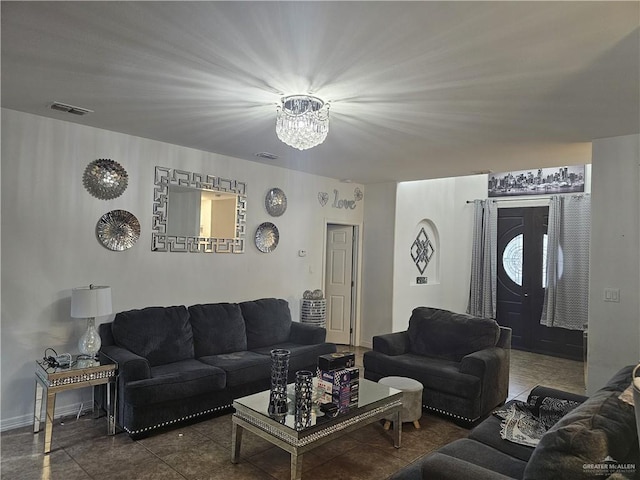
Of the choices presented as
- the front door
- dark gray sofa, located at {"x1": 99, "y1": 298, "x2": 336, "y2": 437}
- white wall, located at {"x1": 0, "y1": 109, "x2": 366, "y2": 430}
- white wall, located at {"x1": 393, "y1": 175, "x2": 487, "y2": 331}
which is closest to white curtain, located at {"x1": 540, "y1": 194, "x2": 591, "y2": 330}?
the front door

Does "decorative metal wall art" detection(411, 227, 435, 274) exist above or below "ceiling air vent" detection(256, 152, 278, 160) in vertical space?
below

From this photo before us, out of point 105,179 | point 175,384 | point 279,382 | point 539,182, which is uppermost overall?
point 539,182

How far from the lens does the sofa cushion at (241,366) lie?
3.72 m

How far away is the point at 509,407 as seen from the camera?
9.24 feet

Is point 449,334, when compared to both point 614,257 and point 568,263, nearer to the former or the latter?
point 614,257

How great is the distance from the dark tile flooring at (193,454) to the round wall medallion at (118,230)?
1.60 meters

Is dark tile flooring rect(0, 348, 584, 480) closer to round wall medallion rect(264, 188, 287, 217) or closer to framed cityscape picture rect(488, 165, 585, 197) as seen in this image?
round wall medallion rect(264, 188, 287, 217)

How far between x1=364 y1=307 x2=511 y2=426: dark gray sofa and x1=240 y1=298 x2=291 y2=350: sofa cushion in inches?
44.4

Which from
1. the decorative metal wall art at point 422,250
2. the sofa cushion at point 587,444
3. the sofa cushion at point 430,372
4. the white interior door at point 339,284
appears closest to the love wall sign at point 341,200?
the white interior door at point 339,284

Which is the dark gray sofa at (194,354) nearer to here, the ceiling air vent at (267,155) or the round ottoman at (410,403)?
the round ottoman at (410,403)

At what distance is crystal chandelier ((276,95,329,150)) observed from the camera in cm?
280

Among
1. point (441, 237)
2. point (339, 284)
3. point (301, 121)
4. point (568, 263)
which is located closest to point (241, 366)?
point (301, 121)

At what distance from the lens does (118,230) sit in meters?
3.98

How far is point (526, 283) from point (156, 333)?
19.0 ft
